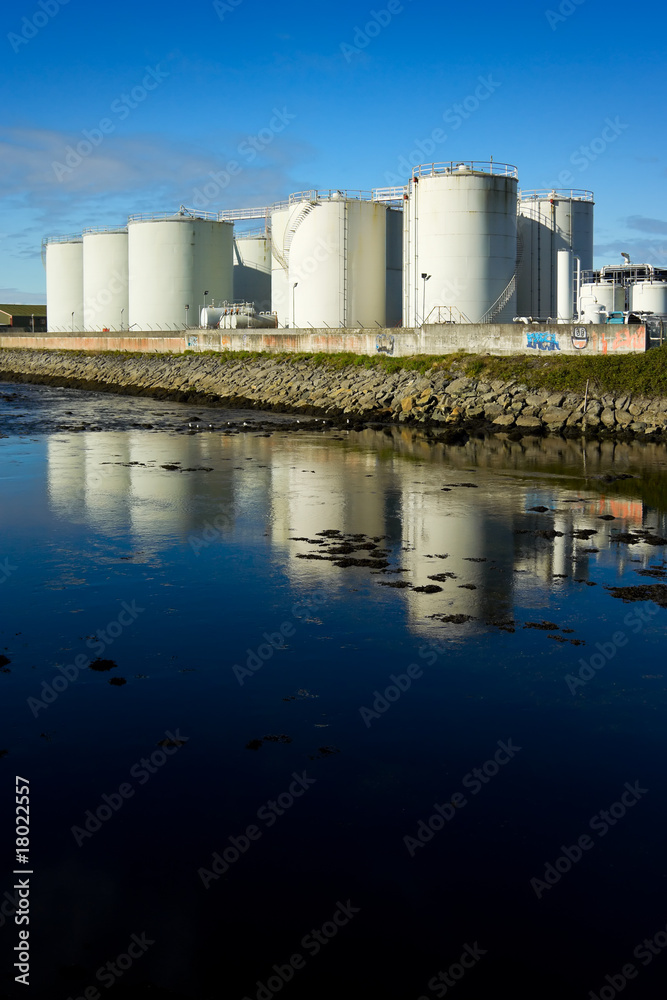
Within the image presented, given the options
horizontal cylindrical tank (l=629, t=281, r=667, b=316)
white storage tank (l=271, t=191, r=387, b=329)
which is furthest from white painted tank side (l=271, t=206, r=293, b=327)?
horizontal cylindrical tank (l=629, t=281, r=667, b=316)

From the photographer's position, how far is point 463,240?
4209 centimetres

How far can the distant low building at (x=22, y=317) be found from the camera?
106 m

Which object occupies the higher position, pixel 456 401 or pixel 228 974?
pixel 456 401

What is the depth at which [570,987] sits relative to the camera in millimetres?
5621

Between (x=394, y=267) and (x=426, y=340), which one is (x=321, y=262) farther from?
(x=426, y=340)

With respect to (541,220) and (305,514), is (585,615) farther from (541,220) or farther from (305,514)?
(541,220)

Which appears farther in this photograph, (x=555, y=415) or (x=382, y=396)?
(x=382, y=396)

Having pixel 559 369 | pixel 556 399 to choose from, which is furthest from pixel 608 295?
pixel 556 399

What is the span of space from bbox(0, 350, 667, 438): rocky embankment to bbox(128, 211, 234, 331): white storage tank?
4.56m

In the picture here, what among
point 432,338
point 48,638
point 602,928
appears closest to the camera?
point 602,928

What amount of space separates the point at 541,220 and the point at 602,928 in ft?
156

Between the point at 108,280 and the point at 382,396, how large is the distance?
120 feet

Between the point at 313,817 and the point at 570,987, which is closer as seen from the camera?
the point at 570,987

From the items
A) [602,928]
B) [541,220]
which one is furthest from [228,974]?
[541,220]
